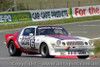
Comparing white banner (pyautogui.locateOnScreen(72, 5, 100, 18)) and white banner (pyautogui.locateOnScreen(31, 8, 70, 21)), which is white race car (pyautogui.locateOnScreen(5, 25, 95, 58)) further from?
white banner (pyautogui.locateOnScreen(72, 5, 100, 18))

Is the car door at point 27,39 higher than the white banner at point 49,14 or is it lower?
higher

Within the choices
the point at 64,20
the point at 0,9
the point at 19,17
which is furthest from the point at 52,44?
the point at 0,9

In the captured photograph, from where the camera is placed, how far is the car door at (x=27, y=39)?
523 inches

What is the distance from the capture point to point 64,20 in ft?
121

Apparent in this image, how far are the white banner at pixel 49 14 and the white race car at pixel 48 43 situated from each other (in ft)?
67.7

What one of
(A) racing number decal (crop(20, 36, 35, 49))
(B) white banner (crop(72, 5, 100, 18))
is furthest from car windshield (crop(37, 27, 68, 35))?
(B) white banner (crop(72, 5, 100, 18))

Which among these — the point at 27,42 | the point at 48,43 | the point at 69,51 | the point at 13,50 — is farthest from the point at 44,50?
the point at 13,50

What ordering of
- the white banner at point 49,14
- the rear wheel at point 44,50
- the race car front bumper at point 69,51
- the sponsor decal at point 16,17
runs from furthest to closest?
the white banner at point 49,14
the sponsor decal at point 16,17
the rear wheel at point 44,50
the race car front bumper at point 69,51

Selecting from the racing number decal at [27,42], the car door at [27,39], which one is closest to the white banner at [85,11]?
the car door at [27,39]

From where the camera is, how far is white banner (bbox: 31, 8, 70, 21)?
115ft

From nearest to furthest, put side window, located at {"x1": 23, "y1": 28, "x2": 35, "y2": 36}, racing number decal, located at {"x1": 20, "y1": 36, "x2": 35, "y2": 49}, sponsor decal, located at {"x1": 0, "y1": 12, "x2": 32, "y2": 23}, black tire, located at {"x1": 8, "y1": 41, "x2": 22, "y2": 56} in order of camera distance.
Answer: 1. racing number decal, located at {"x1": 20, "y1": 36, "x2": 35, "y2": 49}
2. side window, located at {"x1": 23, "y1": 28, "x2": 35, "y2": 36}
3. black tire, located at {"x1": 8, "y1": 41, "x2": 22, "y2": 56}
4. sponsor decal, located at {"x1": 0, "y1": 12, "x2": 32, "y2": 23}

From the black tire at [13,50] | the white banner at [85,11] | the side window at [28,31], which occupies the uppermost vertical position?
the side window at [28,31]

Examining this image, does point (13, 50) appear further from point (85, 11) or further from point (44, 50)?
point (85, 11)

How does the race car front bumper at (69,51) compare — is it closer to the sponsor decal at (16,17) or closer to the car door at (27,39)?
the car door at (27,39)
